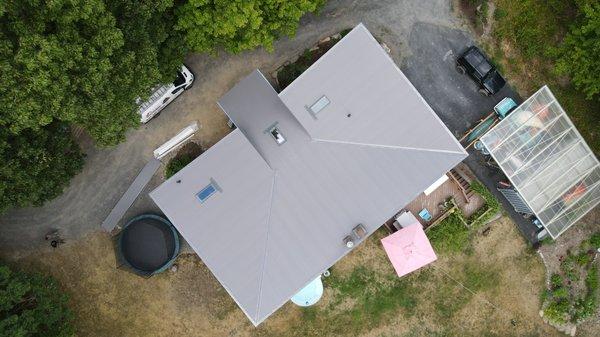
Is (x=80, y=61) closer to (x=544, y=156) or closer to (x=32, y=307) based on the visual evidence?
(x=32, y=307)

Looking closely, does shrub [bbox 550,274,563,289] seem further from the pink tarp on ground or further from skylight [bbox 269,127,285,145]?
skylight [bbox 269,127,285,145]

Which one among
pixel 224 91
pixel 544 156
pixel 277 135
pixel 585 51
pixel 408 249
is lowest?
pixel 544 156

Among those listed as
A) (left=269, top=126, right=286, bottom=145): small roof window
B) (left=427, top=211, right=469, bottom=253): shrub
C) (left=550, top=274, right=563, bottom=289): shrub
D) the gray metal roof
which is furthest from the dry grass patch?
(left=269, top=126, right=286, bottom=145): small roof window

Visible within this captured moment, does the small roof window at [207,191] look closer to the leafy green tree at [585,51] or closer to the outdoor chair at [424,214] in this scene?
the outdoor chair at [424,214]

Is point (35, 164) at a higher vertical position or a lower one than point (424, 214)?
higher

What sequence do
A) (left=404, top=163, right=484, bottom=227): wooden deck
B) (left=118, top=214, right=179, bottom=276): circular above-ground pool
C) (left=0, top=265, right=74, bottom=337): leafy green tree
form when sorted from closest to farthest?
(left=0, top=265, right=74, bottom=337): leafy green tree < (left=118, top=214, right=179, bottom=276): circular above-ground pool < (left=404, top=163, right=484, bottom=227): wooden deck

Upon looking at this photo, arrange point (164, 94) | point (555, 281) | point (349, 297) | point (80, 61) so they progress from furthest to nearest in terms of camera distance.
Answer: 1. point (555, 281)
2. point (349, 297)
3. point (164, 94)
4. point (80, 61)

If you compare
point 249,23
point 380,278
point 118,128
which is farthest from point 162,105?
point 380,278

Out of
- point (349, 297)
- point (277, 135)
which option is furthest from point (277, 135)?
point (349, 297)
